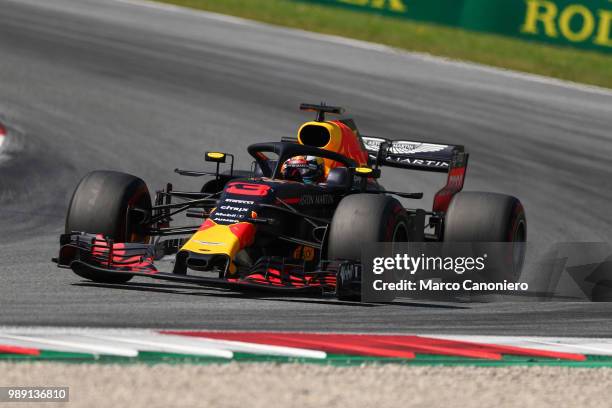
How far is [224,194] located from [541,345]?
3.29m

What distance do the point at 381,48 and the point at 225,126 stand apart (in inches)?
267

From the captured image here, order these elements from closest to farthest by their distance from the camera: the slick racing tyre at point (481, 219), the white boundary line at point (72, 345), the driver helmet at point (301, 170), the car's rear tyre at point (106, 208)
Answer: the white boundary line at point (72, 345) → the car's rear tyre at point (106, 208) → the slick racing tyre at point (481, 219) → the driver helmet at point (301, 170)

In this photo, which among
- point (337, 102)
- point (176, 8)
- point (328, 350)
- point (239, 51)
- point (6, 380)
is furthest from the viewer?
point (176, 8)

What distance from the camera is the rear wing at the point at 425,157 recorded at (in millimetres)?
12906

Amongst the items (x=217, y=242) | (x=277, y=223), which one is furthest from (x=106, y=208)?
(x=277, y=223)

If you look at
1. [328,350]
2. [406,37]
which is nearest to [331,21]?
[406,37]

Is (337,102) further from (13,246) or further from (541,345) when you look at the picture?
(541,345)

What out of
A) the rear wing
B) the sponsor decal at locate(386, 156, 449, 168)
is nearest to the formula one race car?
the rear wing

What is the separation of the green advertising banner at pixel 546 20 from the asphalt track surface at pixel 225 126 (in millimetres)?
1296

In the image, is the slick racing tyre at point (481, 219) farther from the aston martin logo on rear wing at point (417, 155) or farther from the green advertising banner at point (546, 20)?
the green advertising banner at point (546, 20)

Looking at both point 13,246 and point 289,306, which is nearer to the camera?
point 289,306

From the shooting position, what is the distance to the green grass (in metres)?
24.3

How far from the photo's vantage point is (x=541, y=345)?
848 centimetres

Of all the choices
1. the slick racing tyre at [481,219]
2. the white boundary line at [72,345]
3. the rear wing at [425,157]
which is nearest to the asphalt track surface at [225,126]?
the white boundary line at [72,345]
